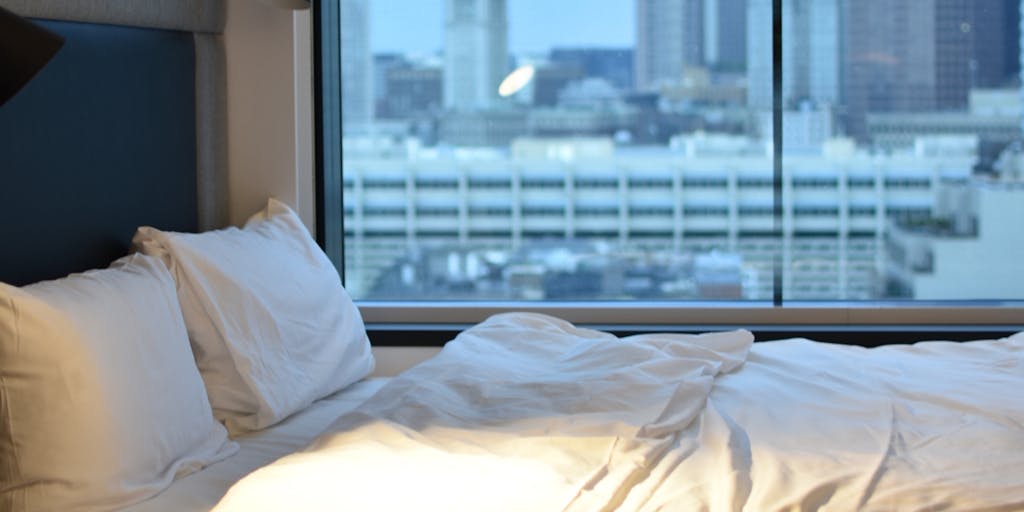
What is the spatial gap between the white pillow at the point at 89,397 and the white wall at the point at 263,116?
4.50 ft

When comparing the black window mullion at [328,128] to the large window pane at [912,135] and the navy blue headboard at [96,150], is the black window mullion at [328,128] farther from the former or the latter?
the large window pane at [912,135]

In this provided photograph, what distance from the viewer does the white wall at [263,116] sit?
10.9 ft

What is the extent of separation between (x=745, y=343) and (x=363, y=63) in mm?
1713

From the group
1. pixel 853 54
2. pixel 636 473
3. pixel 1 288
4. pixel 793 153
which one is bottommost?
pixel 636 473

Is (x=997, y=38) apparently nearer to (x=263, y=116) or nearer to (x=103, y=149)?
(x=263, y=116)

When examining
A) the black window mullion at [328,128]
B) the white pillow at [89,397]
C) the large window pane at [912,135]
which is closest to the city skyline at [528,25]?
the black window mullion at [328,128]

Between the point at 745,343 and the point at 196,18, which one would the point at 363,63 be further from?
the point at 745,343

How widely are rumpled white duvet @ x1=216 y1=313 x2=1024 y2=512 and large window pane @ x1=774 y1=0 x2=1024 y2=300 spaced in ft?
3.30

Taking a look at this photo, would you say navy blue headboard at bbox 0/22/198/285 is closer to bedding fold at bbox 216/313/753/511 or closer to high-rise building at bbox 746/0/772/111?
bedding fold at bbox 216/313/753/511

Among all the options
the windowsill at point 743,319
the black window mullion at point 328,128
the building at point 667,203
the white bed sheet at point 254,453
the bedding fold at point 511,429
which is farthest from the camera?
the building at point 667,203

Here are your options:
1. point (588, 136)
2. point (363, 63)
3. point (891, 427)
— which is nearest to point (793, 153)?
point (588, 136)

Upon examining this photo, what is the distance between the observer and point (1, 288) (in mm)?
1682

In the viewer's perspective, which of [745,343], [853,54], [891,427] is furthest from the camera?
[853,54]

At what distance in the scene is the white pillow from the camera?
168cm
